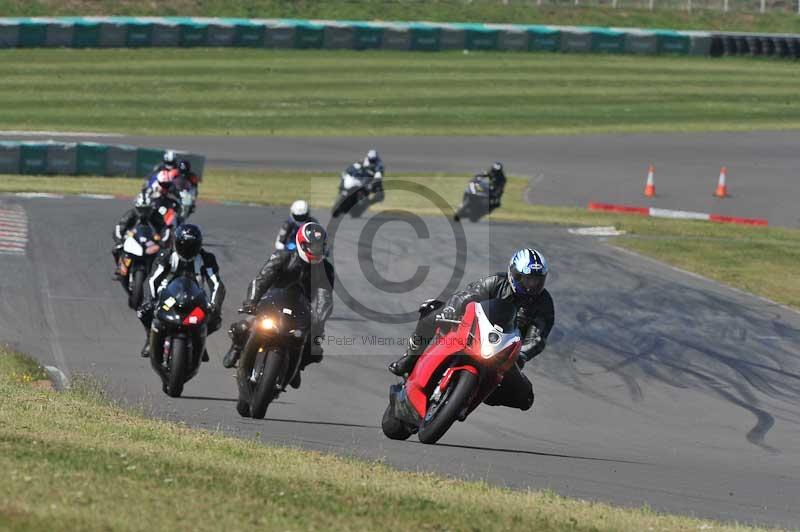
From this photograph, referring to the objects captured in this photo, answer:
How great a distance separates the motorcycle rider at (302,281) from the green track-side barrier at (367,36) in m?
41.7

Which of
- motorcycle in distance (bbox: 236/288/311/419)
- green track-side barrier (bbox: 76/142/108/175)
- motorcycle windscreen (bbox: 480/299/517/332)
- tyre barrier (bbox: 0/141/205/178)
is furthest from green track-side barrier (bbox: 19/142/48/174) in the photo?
motorcycle windscreen (bbox: 480/299/517/332)

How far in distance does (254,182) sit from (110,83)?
14.0m

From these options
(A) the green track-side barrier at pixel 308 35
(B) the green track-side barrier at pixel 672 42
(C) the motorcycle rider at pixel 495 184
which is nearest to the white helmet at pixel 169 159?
(C) the motorcycle rider at pixel 495 184

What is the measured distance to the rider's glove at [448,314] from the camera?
10.8 metres

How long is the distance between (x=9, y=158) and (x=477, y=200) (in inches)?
482

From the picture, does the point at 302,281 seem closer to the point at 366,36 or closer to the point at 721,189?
the point at 721,189

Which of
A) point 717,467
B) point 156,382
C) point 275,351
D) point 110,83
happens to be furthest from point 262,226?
point 110,83

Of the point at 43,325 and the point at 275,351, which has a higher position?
the point at 275,351

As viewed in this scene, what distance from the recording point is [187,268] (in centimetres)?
1379

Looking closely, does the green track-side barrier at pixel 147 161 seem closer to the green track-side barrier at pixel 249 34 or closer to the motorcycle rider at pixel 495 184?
the motorcycle rider at pixel 495 184

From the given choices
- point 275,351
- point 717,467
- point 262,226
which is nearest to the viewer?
point 717,467

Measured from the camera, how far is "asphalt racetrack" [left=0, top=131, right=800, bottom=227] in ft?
116

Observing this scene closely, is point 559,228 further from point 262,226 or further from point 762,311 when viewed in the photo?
point 762,311

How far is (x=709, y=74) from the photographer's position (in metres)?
53.3
